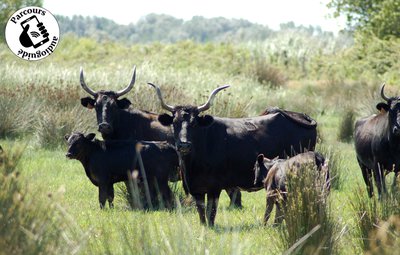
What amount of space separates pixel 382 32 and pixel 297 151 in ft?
89.7

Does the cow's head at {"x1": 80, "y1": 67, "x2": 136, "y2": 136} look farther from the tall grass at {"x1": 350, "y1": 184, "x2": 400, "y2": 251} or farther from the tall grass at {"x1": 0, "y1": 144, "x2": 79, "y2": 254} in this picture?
the tall grass at {"x1": 0, "y1": 144, "x2": 79, "y2": 254}

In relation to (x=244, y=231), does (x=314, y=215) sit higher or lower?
higher

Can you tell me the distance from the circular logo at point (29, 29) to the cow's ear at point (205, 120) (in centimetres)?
1128

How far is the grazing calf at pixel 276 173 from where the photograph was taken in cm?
977

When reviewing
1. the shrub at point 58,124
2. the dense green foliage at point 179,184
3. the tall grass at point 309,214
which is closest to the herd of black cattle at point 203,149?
the dense green foliage at point 179,184

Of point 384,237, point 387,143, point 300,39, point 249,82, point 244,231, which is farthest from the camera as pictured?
point 300,39

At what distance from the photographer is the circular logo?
21.3m

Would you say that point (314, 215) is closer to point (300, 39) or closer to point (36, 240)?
point (36, 240)

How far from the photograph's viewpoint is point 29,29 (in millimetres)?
21781

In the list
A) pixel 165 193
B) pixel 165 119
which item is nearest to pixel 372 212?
pixel 165 119

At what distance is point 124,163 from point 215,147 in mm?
1422

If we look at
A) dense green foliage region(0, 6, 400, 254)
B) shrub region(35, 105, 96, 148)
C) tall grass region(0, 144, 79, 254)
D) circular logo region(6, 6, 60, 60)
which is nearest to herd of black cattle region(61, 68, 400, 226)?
dense green foliage region(0, 6, 400, 254)

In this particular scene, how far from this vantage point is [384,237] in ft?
22.6

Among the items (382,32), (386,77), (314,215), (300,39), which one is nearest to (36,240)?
(314,215)
